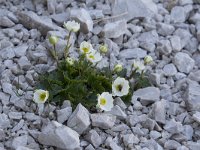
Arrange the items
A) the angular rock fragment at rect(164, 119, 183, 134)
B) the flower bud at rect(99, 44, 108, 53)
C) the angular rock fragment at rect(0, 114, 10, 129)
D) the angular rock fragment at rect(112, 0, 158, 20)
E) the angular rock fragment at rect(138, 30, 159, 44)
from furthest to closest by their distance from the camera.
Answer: the angular rock fragment at rect(112, 0, 158, 20) → the angular rock fragment at rect(138, 30, 159, 44) → the flower bud at rect(99, 44, 108, 53) → the angular rock fragment at rect(164, 119, 183, 134) → the angular rock fragment at rect(0, 114, 10, 129)

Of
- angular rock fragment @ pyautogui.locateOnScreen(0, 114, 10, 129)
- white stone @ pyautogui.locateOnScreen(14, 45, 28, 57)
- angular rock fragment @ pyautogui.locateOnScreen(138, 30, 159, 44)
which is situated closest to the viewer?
angular rock fragment @ pyautogui.locateOnScreen(0, 114, 10, 129)

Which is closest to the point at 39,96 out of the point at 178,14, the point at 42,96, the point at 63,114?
the point at 42,96

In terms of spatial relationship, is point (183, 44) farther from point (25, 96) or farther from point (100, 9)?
point (25, 96)

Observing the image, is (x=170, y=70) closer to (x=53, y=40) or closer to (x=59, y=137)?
(x=53, y=40)

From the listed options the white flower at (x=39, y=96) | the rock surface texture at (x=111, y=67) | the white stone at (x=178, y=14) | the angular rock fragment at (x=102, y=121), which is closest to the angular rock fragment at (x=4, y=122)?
the rock surface texture at (x=111, y=67)

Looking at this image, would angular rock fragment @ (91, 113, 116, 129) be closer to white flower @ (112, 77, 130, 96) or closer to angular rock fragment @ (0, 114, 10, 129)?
white flower @ (112, 77, 130, 96)

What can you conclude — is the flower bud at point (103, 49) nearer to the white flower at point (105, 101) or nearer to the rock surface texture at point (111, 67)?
the rock surface texture at point (111, 67)

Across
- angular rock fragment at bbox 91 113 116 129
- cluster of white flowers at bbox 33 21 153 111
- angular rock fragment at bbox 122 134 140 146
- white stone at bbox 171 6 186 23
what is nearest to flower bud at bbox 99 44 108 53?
cluster of white flowers at bbox 33 21 153 111
